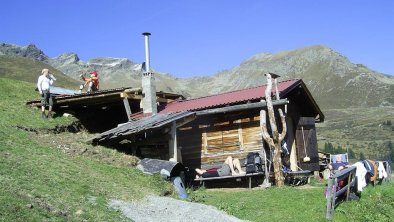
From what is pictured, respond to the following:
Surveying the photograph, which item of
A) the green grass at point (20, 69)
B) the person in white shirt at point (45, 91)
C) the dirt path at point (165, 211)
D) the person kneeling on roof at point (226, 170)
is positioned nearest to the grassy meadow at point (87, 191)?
the dirt path at point (165, 211)

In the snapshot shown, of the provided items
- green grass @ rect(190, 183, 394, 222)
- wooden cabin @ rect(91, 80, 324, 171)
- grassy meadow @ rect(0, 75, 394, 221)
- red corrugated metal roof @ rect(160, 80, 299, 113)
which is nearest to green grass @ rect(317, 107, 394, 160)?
wooden cabin @ rect(91, 80, 324, 171)

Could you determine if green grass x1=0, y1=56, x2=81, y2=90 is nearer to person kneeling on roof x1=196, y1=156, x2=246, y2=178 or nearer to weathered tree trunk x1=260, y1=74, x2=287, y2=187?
person kneeling on roof x1=196, y1=156, x2=246, y2=178

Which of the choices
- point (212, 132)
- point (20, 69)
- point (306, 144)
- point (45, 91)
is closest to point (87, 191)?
point (212, 132)

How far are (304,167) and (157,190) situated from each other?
9.97 meters

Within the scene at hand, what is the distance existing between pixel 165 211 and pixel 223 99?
9593 millimetres

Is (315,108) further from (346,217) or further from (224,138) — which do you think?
(346,217)

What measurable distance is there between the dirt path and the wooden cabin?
486 cm

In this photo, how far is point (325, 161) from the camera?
25.0 meters

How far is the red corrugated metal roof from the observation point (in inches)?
699

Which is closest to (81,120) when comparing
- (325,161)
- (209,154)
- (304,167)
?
(209,154)

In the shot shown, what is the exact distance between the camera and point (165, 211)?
32.9ft

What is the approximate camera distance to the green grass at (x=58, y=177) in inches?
320

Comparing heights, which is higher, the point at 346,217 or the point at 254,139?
the point at 254,139

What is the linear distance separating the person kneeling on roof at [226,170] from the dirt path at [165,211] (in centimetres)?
566
